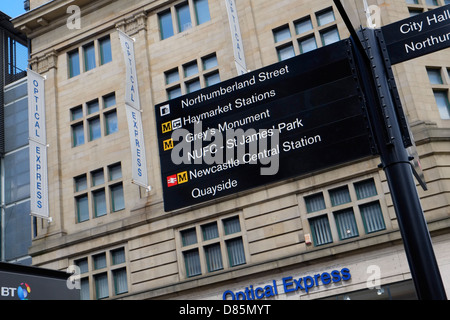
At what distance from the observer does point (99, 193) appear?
2859 cm

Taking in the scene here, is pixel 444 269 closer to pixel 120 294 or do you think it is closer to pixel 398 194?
pixel 120 294

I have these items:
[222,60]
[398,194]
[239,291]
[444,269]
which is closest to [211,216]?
[239,291]

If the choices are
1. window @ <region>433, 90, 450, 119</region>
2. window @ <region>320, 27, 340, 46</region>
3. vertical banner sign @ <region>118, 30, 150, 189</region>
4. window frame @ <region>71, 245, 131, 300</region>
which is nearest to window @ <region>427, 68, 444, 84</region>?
window @ <region>433, 90, 450, 119</region>

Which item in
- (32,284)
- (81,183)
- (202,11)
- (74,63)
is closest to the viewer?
(32,284)

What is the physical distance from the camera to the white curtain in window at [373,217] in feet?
72.0

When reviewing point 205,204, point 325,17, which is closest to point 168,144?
point 205,204

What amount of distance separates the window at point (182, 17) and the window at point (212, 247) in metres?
10.6

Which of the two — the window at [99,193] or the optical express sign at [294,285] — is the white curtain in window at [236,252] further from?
the window at [99,193]

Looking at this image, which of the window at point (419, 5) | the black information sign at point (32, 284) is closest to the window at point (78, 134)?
the window at point (419, 5)

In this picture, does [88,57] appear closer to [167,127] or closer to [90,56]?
[90,56]

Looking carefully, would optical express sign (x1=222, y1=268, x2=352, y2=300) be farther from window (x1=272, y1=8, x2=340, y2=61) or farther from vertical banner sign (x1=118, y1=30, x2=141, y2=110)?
vertical banner sign (x1=118, y1=30, x2=141, y2=110)

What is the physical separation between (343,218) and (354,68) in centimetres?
1677

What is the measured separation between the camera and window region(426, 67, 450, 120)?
2342 centimetres

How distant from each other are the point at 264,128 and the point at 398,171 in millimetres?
2196
